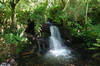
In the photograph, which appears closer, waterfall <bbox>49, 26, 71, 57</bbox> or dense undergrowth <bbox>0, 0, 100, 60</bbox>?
dense undergrowth <bbox>0, 0, 100, 60</bbox>

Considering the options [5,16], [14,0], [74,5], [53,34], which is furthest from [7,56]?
[74,5]

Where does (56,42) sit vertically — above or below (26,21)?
below

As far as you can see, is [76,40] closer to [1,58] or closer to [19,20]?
[19,20]

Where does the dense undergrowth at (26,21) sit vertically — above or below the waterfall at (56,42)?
above

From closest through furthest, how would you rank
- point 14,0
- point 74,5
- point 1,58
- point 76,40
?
1. point 1,58
2. point 14,0
3. point 74,5
4. point 76,40

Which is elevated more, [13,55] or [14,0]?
[14,0]

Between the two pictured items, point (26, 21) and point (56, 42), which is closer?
point (26, 21)

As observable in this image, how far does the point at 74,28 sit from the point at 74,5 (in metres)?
1.81

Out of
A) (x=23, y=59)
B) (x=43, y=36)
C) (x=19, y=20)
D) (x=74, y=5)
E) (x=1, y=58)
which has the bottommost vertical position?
(x=23, y=59)

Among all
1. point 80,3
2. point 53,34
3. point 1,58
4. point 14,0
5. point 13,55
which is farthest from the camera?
point 53,34

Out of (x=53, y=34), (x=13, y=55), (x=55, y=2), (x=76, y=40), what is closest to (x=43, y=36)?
(x=53, y=34)

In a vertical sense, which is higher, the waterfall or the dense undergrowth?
the dense undergrowth

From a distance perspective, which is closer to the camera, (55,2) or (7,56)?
(7,56)

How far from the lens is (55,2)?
430 inches
